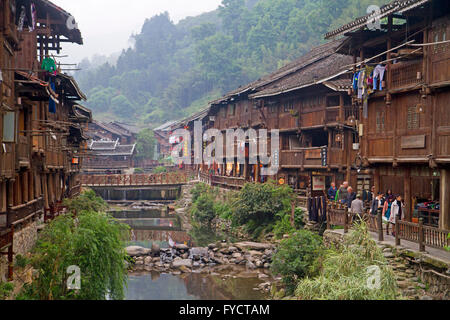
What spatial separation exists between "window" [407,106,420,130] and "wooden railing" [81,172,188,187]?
3533cm

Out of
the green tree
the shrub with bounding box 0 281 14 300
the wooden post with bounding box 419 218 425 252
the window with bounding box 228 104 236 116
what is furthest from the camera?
the window with bounding box 228 104 236 116

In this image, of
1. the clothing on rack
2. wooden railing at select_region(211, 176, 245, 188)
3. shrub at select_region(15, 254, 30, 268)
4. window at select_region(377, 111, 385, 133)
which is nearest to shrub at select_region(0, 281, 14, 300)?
shrub at select_region(15, 254, 30, 268)

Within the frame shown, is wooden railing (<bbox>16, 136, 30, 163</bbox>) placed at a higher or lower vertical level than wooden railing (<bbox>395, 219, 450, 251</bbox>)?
higher

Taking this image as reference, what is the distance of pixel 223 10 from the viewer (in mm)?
107062

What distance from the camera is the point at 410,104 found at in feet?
61.9

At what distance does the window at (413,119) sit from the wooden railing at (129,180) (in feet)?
116

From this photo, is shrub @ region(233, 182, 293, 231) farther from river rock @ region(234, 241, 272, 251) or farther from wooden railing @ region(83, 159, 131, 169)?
wooden railing @ region(83, 159, 131, 169)

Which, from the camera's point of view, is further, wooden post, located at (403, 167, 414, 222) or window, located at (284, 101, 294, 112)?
window, located at (284, 101, 294, 112)

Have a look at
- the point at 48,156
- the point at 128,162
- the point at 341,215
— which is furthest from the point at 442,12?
the point at 128,162

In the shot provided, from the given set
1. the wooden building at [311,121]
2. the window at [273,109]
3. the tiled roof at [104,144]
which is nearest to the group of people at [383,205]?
the wooden building at [311,121]

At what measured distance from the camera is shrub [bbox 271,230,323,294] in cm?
1821

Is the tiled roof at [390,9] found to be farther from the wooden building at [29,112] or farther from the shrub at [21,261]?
the shrub at [21,261]

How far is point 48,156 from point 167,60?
345 ft

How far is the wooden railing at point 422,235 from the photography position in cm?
1443
